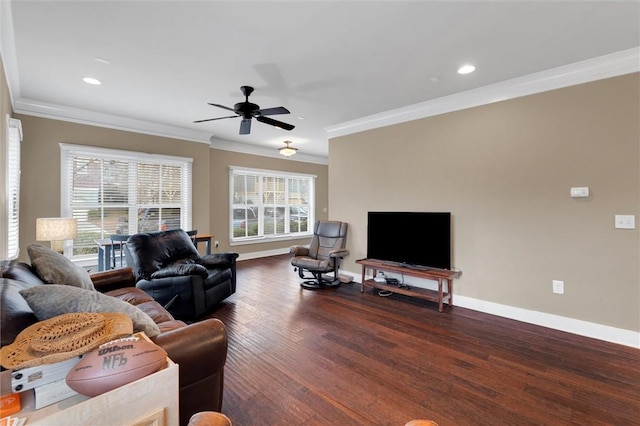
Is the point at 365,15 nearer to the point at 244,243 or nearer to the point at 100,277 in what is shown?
the point at 100,277

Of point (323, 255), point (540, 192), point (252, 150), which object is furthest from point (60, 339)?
point (252, 150)

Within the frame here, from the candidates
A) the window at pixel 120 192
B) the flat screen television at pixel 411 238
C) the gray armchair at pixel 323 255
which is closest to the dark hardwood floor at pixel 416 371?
the flat screen television at pixel 411 238

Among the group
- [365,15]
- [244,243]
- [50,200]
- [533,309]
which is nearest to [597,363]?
[533,309]

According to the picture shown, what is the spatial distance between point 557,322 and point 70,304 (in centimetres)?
417

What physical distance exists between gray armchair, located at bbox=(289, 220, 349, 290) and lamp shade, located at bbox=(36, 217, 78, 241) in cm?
292

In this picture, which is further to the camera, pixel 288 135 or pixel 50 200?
pixel 288 135

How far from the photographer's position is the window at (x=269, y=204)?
679 centimetres

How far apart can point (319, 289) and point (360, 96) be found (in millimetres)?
2919

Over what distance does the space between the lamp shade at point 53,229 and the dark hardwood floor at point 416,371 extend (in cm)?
205

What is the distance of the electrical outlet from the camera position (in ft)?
9.85

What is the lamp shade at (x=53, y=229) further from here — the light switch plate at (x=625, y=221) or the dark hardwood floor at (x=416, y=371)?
the light switch plate at (x=625, y=221)

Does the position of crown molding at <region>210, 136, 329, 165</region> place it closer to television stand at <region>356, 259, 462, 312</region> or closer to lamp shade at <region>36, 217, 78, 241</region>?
lamp shade at <region>36, 217, 78, 241</region>

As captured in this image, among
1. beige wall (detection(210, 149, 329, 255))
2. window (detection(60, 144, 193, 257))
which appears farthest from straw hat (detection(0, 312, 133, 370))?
beige wall (detection(210, 149, 329, 255))

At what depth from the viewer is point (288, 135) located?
586cm
